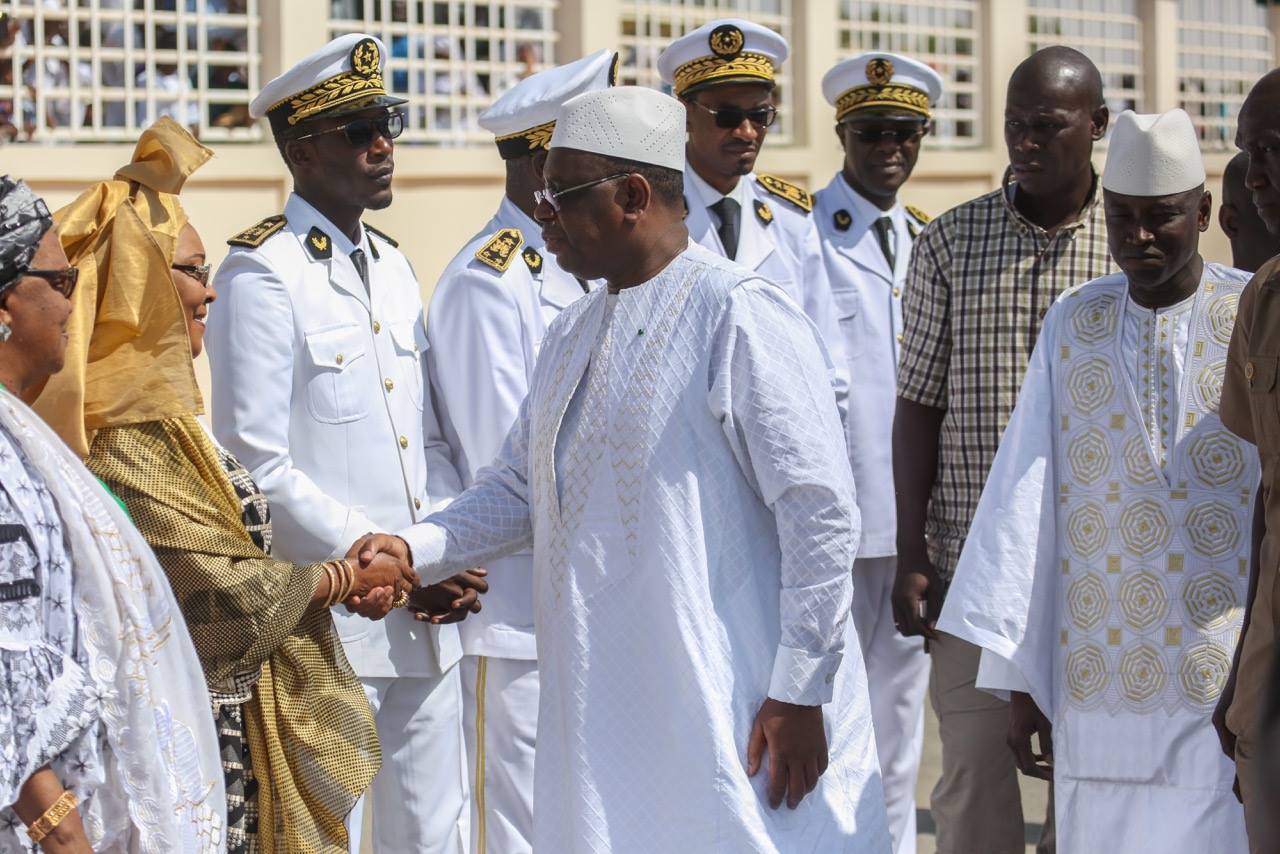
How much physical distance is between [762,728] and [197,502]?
1.21 metres

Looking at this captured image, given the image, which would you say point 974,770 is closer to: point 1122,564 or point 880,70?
point 1122,564

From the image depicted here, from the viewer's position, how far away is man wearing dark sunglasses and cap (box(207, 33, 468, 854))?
438 cm

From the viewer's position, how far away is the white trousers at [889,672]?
5.74 metres

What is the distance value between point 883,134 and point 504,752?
2.74 metres

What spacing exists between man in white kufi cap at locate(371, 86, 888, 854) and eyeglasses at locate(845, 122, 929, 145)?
286 cm

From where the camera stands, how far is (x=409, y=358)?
4.81 m

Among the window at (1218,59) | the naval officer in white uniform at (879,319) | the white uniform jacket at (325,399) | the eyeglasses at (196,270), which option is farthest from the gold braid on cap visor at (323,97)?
the window at (1218,59)

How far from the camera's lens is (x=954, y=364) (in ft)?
16.6

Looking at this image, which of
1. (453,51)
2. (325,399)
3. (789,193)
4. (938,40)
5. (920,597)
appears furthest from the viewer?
(938,40)

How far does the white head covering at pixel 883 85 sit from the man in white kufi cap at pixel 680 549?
300 cm

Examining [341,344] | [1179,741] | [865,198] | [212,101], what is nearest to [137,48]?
[212,101]

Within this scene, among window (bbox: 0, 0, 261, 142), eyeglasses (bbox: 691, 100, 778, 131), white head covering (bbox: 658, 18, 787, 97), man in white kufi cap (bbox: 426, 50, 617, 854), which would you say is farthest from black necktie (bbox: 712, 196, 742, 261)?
window (bbox: 0, 0, 261, 142)

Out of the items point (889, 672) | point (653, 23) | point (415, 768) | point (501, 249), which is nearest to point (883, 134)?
point (889, 672)

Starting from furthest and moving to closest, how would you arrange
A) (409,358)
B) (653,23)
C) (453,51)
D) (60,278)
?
(653,23) < (453,51) < (409,358) < (60,278)
